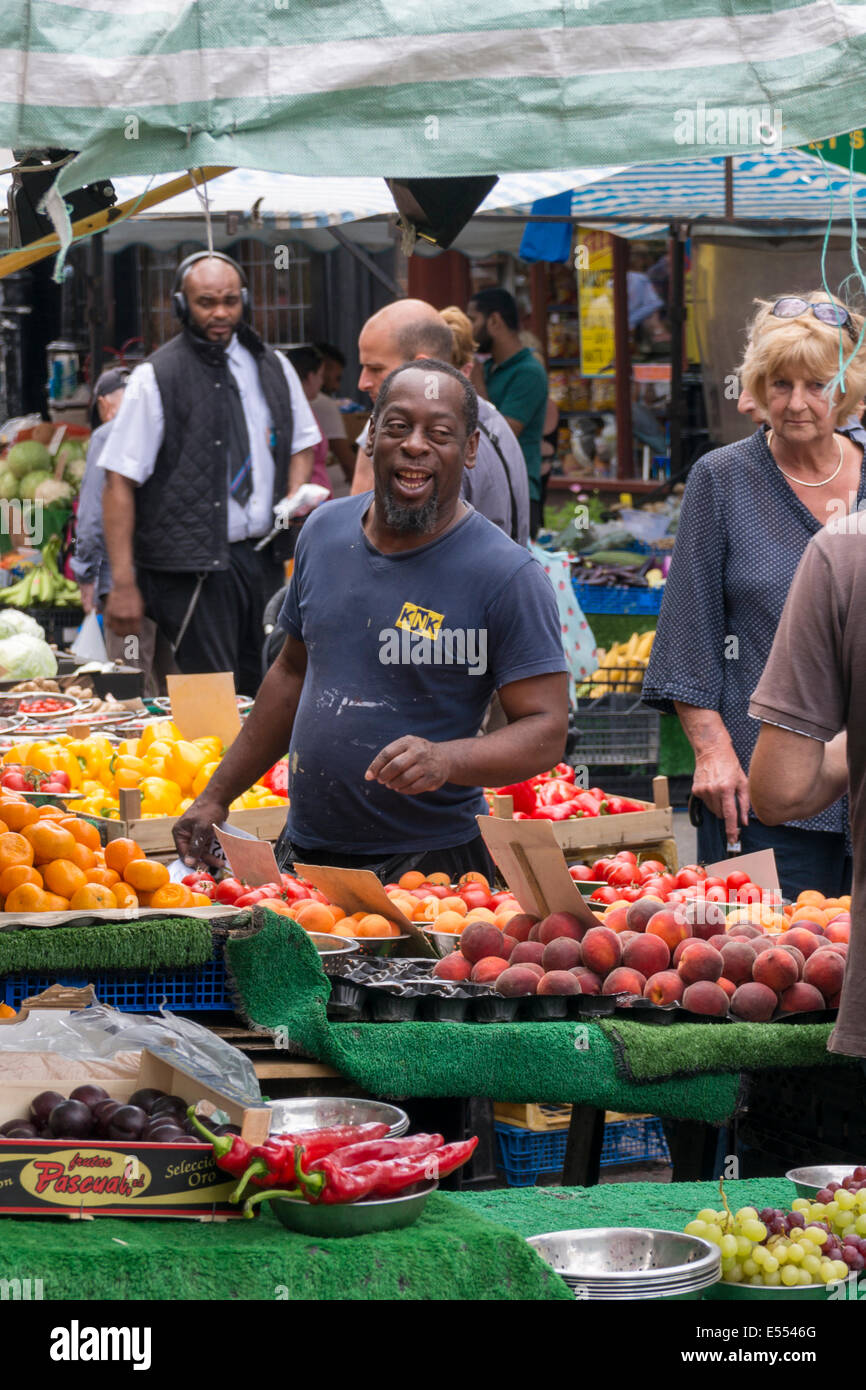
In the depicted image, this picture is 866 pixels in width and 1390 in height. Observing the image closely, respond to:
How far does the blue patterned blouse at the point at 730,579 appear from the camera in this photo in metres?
4.70

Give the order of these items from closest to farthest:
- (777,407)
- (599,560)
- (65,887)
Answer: (65,887)
(777,407)
(599,560)

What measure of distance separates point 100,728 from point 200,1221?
4444mm

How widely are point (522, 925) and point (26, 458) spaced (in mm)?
8603

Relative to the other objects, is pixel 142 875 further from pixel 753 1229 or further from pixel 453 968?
pixel 753 1229

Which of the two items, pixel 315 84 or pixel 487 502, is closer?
pixel 315 84

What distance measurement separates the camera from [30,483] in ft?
38.2

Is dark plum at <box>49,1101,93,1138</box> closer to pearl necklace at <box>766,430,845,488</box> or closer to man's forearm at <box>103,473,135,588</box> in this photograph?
pearl necklace at <box>766,430,845,488</box>

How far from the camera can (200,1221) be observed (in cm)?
263

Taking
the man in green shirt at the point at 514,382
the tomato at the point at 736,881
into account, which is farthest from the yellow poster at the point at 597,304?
the tomato at the point at 736,881

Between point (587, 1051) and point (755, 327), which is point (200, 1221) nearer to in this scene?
point (587, 1051)

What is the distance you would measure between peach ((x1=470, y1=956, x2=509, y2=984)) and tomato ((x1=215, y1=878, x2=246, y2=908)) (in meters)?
0.63

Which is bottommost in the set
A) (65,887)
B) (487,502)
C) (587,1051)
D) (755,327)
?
(587,1051)

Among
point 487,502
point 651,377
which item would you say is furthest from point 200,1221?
point 651,377

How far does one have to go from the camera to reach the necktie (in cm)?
846
